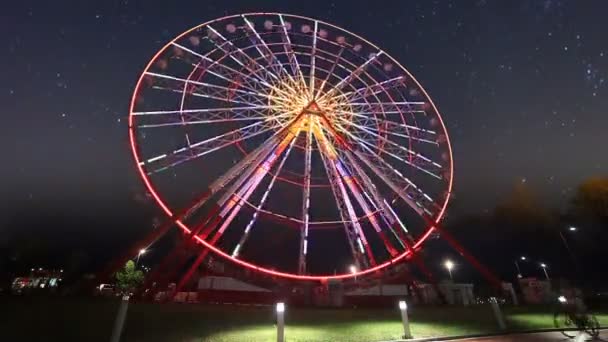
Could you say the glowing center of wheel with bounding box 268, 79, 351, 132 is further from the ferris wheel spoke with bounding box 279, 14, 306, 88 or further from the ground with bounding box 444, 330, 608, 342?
the ground with bounding box 444, 330, 608, 342

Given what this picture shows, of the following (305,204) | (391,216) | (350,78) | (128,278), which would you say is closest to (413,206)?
(391,216)

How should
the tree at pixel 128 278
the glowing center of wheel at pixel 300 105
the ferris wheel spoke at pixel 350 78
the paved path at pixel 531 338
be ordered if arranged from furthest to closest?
the tree at pixel 128 278 < the ferris wheel spoke at pixel 350 78 < the glowing center of wheel at pixel 300 105 < the paved path at pixel 531 338

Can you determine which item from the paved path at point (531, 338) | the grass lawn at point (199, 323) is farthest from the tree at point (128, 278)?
the paved path at point (531, 338)

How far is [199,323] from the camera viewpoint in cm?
1251

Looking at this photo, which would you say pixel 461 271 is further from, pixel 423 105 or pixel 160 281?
pixel 160 281

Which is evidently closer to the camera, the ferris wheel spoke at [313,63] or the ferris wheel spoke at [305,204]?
the ferris wheel spoke at [305,204]

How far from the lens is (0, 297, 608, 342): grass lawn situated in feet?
34.4

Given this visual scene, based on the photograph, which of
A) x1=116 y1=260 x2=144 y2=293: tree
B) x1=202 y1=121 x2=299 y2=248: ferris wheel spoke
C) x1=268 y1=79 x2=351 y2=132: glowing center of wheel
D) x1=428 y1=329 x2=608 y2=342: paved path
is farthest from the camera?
x1=116 y1=260 x2=144 y2=293: tree

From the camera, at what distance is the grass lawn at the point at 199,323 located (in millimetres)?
10477

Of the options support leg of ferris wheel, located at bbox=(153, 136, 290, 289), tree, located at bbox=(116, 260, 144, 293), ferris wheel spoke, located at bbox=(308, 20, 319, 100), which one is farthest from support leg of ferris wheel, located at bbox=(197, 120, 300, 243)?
tree, located at bbox=(116, 260, 144, 293)

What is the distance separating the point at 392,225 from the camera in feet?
61.2

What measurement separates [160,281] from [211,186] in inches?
183

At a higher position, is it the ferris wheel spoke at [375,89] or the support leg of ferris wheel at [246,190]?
the ferris wheel spoke at [375,89]

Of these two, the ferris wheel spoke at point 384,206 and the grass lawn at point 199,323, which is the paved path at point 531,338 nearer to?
the grass lawn at point 199,323
